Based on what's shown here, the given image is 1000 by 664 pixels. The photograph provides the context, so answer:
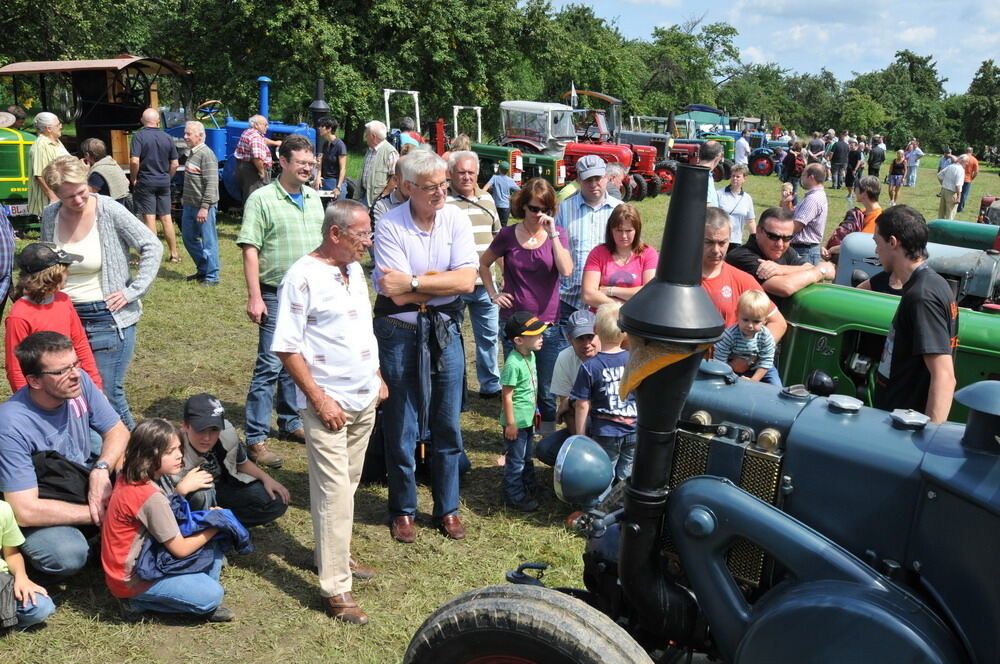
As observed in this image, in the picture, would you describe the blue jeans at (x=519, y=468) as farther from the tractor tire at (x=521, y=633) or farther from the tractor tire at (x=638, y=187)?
the tractor tire at (x=638, y=187)

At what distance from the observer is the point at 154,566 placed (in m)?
3.59

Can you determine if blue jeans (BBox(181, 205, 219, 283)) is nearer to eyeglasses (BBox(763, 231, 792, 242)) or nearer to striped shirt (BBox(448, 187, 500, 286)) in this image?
striped shirt (BBox(448, 187, 500, 286))

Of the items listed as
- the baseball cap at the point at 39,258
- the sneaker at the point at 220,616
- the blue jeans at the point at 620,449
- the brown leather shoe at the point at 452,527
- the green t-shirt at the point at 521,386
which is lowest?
the sneaker at the point at 220,616

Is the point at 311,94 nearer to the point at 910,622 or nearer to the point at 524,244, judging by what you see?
the point at 524,244

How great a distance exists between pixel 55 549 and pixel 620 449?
8.64 ft

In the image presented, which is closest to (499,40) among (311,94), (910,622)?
(311,94)

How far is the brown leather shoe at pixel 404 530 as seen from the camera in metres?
4.34

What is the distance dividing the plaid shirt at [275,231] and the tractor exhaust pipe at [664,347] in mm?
3268

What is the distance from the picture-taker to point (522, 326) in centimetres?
487

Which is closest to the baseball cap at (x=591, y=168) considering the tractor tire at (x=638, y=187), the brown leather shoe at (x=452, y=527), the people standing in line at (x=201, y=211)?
the brown leather shoe at (x=452, y=527)

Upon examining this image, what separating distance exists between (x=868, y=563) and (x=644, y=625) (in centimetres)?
65

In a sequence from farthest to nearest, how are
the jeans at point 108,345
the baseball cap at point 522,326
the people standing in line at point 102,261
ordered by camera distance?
1. the baseball cap at point 522,326
2. the jeans at point 108,345
3. the people standing in line at point 102,261

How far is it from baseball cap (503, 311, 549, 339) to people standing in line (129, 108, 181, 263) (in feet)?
20.0

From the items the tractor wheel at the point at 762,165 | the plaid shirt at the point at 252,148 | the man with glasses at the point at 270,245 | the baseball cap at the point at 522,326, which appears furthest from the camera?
the tractor wheel at the point at 762,165
